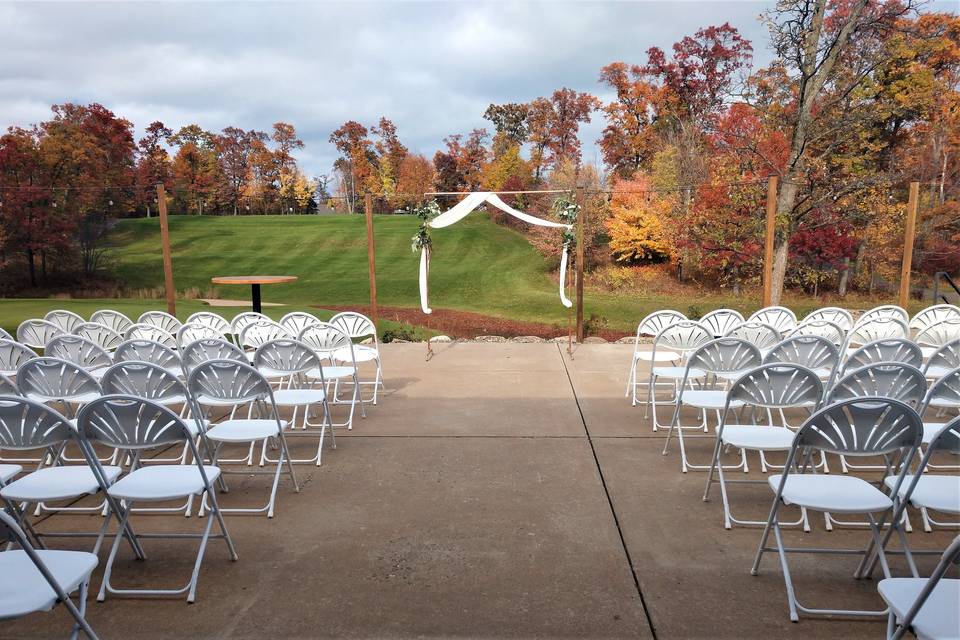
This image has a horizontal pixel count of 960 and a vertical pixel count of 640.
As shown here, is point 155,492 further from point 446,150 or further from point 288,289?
point 446,150

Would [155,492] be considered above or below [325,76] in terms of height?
below

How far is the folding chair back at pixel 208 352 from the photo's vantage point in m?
3.92

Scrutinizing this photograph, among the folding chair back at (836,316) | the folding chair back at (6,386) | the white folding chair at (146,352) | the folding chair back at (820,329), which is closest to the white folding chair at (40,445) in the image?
the folding chair back at (6,386)

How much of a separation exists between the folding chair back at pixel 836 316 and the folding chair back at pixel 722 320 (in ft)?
2.65

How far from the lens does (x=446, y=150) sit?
3600 cm

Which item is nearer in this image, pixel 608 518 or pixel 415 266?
pixel 608 518

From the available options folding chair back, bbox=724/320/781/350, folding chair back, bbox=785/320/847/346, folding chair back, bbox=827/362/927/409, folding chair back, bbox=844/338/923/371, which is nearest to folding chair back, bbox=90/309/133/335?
folding chair back, bbox=724/320/781/350

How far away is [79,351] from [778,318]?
20.9 ft

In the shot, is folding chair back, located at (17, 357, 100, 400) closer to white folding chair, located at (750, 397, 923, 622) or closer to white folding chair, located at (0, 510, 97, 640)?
white folding chair, located at (0, 510, 97, 640)

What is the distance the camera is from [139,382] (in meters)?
3.31

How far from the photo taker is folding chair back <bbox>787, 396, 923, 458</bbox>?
2.27 m

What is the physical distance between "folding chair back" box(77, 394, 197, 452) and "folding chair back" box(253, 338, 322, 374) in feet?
5.25

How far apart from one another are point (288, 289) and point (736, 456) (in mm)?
18923

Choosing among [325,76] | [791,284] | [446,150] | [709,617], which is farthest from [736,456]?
[446,150]
